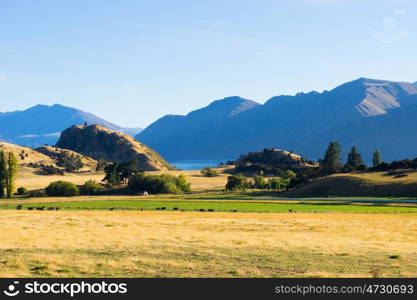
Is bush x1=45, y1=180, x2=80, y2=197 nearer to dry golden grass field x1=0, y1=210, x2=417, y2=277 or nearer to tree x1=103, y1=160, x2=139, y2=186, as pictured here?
tree x1=103, y1=160, x2=139, y2=186

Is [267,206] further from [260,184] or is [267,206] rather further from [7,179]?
[7,179]

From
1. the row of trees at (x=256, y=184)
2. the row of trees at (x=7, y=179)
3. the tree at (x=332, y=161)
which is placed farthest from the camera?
the tree at (x=332, y=161)

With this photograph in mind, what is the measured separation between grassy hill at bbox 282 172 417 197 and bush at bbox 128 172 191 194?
37.5m

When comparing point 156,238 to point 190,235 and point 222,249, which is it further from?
point 222,249

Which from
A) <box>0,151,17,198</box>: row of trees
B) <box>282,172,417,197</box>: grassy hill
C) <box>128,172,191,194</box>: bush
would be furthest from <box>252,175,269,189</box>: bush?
<box>0,151,17,198</box>: row of trees

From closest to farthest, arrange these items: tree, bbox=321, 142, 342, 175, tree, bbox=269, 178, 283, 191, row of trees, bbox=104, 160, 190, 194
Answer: row of trees, bbox=104, 160, 190, 194, tree, bbox=269, 178, 283, 191, tree, bbox=321, 142, 342, 175

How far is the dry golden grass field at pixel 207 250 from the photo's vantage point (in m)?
26.5

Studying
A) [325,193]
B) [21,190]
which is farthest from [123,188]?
[325,193]

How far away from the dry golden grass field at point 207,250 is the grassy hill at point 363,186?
232ft

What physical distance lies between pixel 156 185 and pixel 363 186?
64943 mm

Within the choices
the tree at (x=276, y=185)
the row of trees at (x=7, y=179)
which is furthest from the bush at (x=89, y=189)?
the tree at (x=276, y=185)

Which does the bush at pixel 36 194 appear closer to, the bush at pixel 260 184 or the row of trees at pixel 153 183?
the row of trees at pixel 153 183

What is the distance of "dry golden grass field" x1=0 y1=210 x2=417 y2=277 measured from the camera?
87.0ft

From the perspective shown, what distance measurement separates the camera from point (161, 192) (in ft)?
518
